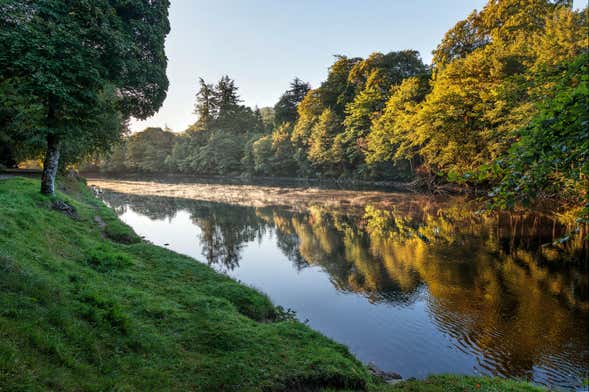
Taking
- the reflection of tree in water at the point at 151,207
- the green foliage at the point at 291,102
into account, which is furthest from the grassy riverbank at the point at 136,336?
the green foliage at the point at 291,102

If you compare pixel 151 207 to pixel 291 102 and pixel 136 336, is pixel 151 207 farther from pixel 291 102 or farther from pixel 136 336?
pixel 291 102

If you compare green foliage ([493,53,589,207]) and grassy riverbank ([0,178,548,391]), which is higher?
green foliage ([493,53,589,207])

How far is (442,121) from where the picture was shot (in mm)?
33188

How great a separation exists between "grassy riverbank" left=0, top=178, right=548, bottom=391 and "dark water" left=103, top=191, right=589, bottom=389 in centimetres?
195

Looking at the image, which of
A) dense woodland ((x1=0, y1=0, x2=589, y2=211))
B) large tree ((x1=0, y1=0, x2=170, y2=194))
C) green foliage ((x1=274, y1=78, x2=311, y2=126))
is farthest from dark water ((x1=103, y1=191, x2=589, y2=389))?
green foliage ((x1=274, y1=78, x2=311, y2=126))

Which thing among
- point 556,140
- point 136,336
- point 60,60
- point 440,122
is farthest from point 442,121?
point 136,336

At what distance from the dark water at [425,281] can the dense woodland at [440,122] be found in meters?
3.53

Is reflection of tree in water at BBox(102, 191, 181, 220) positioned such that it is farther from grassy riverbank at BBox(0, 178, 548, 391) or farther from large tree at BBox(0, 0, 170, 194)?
grassy riverbank at BBox(0, 178, 548, 391)

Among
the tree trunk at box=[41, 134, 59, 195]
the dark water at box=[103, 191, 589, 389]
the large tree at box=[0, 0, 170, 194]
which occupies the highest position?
the large tree at box=[0, 0, 170, 194]

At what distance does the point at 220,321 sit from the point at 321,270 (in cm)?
809

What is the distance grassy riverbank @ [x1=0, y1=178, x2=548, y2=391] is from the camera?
414 cm

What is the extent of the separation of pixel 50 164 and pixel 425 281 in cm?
1648

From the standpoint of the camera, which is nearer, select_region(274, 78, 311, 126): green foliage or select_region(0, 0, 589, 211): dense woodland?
select_region(0, 0, 589, 211): dense woodland

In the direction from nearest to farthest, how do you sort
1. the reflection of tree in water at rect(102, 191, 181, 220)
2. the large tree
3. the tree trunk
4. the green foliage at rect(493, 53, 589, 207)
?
the green foliage at rect(493, 53, 589, 207) < the large tree < the tree trunk < the reflection of tree in water at rect(102, 191, 181, 220)
